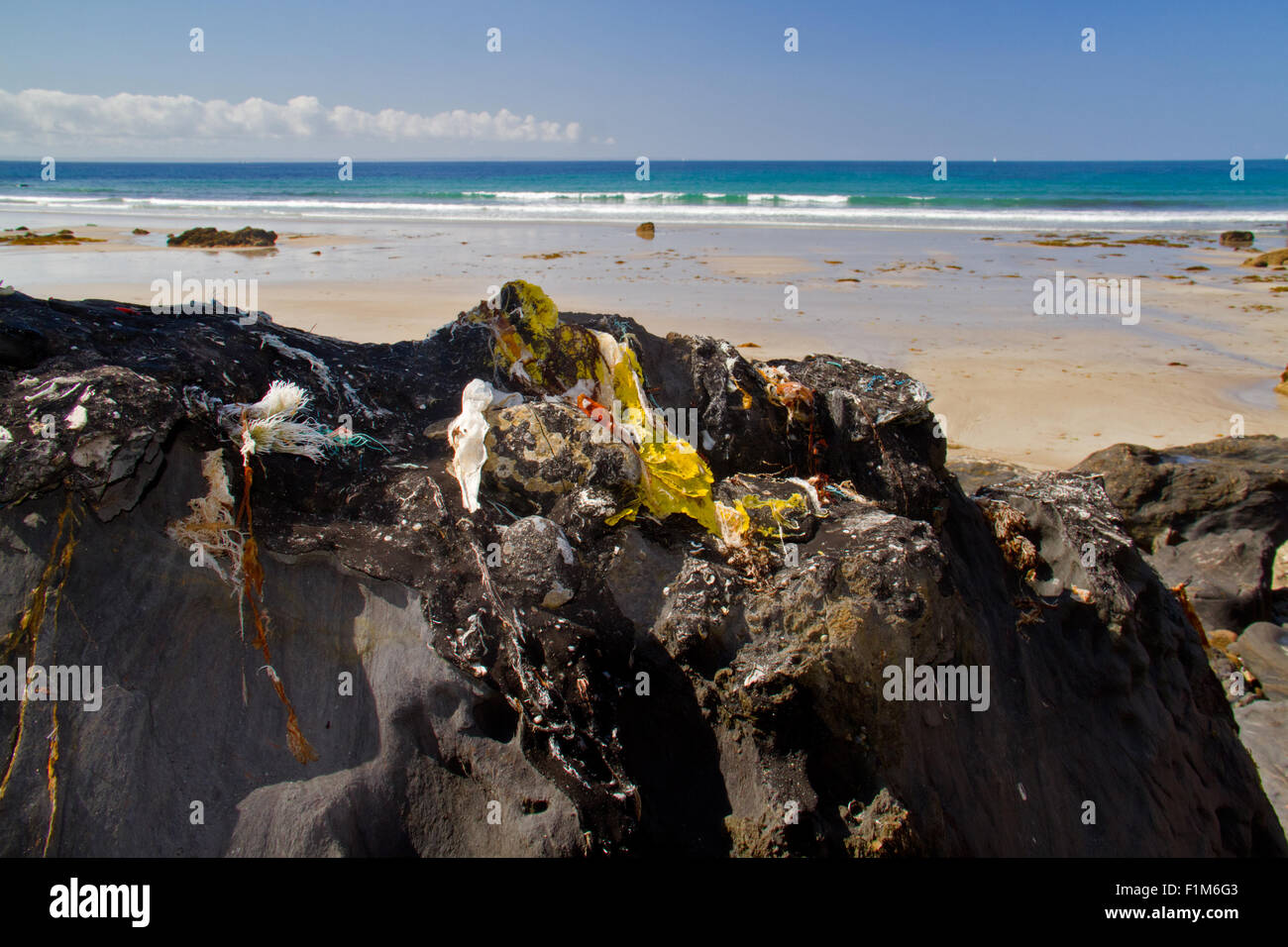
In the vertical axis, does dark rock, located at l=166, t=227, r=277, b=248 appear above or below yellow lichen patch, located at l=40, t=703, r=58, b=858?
above

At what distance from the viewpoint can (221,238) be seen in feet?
70.2

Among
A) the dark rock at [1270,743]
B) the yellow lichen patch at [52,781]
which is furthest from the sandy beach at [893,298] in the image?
the yellow lichen patch at [52,781]

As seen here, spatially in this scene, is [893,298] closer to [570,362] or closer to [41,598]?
[570,362]

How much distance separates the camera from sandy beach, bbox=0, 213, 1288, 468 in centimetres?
919

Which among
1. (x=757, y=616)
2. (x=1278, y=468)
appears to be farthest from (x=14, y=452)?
(x=1278, y=468)

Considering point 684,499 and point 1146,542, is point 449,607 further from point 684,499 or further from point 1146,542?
point 1146,542

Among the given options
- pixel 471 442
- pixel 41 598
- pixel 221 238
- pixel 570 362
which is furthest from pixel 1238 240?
pixel 41 598

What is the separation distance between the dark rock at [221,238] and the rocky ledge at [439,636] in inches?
840

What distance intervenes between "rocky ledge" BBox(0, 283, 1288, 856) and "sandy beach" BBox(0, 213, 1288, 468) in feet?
19.5

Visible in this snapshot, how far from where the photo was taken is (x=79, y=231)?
2272 centimetres

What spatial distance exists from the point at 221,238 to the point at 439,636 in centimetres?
2320

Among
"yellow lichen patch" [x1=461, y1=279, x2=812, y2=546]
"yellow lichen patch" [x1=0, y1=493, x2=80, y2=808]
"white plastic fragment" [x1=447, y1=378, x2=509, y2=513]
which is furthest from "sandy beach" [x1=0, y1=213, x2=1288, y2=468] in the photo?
"yellow lichen patch" [x1=0, y1=493, x2=80, y2=808]

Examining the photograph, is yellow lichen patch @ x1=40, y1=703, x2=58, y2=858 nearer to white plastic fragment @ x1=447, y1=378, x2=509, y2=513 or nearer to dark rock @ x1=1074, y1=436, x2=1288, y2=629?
white plastic fragment @ x1=447, y1=378, x2=509, y2=513

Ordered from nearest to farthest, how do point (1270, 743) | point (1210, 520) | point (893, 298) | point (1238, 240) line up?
A: point (1270, 743), point (1210, 520), point (893, 298), point (1238, 240)
